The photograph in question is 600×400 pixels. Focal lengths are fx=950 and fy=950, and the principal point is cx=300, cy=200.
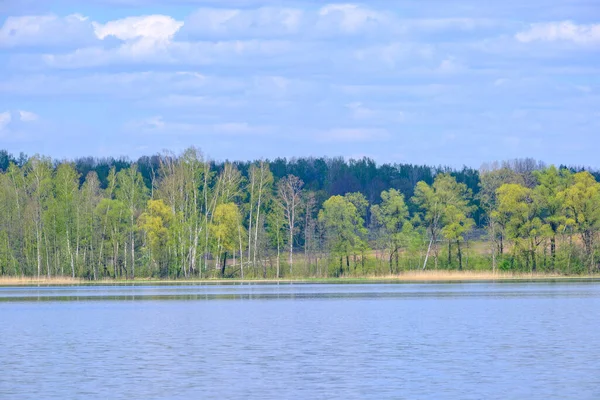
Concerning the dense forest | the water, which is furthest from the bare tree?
the water

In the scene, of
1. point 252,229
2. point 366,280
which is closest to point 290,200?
point 252,229

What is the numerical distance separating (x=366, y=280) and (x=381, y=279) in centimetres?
184

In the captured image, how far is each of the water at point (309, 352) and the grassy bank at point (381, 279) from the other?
3957cm

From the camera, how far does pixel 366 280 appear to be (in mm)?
100312

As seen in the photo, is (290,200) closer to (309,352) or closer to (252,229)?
(252,229)

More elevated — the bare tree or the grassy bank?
the bare tree

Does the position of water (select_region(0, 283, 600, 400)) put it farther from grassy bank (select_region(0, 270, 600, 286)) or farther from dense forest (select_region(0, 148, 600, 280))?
dense forest (select_region(0, 148, 600, 280))

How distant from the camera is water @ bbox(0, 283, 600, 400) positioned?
927 inches

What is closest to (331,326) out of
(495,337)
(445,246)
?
(495,337)

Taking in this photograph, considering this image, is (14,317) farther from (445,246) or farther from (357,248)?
(445,246)

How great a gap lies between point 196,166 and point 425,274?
2893 centimetres

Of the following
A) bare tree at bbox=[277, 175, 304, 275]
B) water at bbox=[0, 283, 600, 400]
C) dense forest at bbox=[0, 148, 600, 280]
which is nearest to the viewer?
water at bbox=[0, 283, 600, 400]

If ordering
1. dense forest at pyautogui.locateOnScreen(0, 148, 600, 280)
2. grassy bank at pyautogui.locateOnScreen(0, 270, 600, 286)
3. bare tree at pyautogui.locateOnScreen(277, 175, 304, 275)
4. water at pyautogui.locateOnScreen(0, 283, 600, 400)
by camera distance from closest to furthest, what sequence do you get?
water at pyautogui.locateOnScreen(0, 283, 600, 400)
grassy bank at pyautogui.locateOnScreen(0, 270, 600, 286)
dense forest at pyautogui.locateOnScreen(0, 148, 600, 280)
bare tree at pyautogui.locateOnScreen(277, 175, 304, 275)

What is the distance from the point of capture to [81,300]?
68.7m
